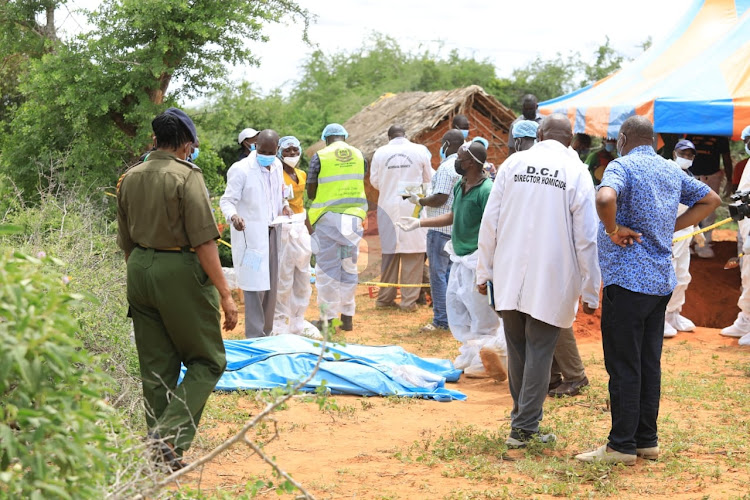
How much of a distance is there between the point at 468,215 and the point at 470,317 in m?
0.99

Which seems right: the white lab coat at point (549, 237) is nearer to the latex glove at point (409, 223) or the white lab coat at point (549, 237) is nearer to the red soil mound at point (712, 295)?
the latex glove at point (409, 223)

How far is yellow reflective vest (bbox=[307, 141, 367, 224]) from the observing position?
916 centimetres

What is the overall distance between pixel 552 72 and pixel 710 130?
65.9ft

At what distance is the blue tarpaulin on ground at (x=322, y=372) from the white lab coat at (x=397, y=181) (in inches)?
146

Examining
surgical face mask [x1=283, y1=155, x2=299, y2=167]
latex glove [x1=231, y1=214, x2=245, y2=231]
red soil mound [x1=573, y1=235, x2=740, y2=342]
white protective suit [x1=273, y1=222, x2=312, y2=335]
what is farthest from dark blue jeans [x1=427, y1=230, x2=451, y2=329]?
red soil mound [x1=573, y1=235, x2=740, y2=342]

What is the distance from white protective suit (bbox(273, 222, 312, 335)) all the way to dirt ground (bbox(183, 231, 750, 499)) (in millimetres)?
2207

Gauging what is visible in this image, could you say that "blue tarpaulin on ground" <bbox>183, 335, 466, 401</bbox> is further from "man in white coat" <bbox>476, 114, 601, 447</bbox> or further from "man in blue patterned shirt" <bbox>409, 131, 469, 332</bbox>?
"man in blue patterned shirt" <bbox>409, 131, 469, 332</bbox>

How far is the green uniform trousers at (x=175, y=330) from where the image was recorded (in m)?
4.57

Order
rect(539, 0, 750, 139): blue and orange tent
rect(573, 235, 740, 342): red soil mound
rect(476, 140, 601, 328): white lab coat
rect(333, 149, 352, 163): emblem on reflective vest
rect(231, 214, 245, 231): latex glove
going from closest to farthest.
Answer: rect(476, 140, 601, 328): white lab coat
rect(231, 214, 245, 231): latex glove
rect(333, 149, 352, 163): emblem on reflective vest
rect(539, 0, 750, 139): blue and orange tent
rect(573, 235, 740, 342): red soil mound

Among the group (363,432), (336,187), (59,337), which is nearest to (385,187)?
(336,187)

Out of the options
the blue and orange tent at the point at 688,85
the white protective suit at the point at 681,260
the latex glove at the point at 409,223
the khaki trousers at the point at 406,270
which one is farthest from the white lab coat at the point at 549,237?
the khaki trousers at the point at 406,270

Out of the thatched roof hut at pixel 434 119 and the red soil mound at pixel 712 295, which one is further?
the thatched roof hut at pixel 434 119

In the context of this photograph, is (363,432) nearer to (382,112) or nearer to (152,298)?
(152,298)

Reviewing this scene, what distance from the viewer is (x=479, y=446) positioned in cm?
545
